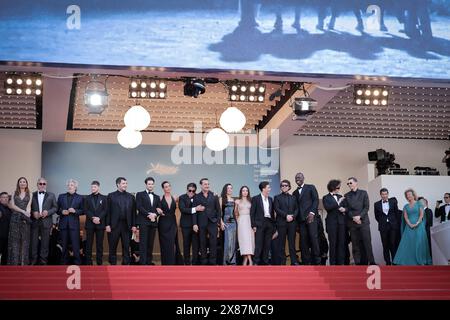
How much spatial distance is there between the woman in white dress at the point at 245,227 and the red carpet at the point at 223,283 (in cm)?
184

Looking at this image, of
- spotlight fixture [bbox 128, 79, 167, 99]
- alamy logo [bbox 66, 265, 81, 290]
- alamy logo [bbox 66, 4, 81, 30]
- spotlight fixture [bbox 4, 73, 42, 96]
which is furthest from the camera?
spotlight fixture [bbox 128, 79, 167, 99]

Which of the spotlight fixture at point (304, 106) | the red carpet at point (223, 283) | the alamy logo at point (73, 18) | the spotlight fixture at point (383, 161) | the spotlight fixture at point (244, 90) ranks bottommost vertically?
the red carpet at point (223, 283)

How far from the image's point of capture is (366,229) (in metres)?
13.3

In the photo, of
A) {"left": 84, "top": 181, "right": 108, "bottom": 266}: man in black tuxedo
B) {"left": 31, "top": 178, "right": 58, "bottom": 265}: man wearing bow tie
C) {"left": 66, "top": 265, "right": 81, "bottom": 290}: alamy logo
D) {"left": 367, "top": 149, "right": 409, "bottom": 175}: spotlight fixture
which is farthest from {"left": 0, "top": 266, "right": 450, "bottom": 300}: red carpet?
{"left": 367, "top": 149, "right": 409, "bottom": 175}: spotlight fixture

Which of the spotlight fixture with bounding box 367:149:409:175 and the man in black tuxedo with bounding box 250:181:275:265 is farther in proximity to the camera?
the spotlight fixture with bounding box 367:149:409:175

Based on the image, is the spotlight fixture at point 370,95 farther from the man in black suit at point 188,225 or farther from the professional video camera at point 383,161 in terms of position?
the man in black suit at point 188,225

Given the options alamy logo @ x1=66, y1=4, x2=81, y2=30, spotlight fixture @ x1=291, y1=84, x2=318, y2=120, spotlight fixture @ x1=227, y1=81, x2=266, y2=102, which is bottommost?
spotlight fixture @ x1=291, y1=84, x2=318, y2=120

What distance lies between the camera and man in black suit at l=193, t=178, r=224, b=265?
13172 millimetres

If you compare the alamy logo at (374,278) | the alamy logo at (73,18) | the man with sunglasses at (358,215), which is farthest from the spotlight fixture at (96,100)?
the alamy logo at (374,278)

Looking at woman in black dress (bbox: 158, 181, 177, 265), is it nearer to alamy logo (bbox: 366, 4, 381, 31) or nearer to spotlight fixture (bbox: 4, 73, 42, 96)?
spotlight fixture (bbox: 4, 73, 42, 96)

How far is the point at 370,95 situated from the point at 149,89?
4006 millimetres

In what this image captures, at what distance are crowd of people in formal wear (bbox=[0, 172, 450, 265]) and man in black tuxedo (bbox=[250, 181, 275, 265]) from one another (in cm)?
2

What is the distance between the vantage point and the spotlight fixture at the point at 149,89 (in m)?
14.4
